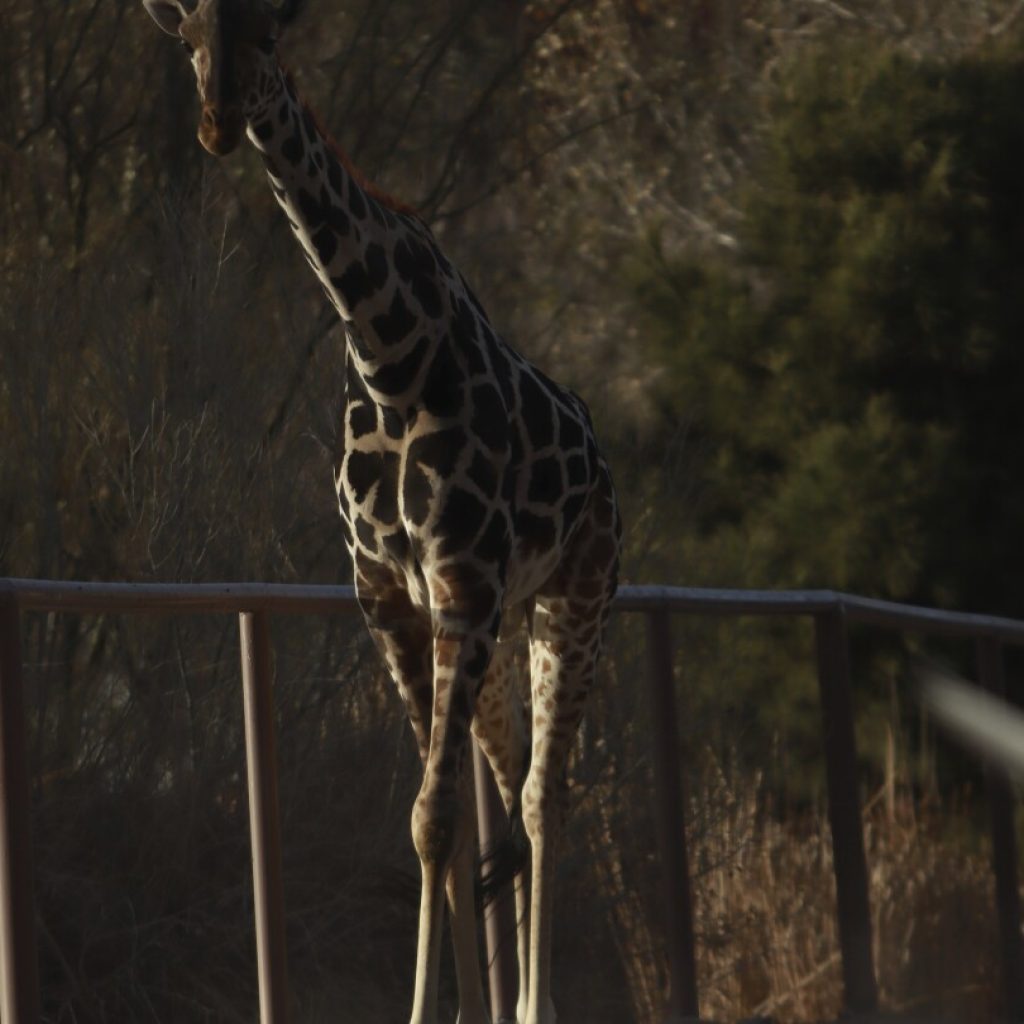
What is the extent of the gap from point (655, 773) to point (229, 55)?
8.39 feet

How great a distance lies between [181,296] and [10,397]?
2.20 ft

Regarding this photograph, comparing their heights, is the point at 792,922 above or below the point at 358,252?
below

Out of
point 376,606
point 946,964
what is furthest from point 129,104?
point 376,606

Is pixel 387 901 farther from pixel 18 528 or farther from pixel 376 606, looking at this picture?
pixel 376 606

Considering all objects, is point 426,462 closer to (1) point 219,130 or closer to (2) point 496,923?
(1) point 219,130

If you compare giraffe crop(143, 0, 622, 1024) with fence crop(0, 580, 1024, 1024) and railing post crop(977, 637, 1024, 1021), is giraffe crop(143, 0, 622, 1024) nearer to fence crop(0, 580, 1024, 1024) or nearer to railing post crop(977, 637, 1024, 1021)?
fence crop(0, 580, 1024, 1024)

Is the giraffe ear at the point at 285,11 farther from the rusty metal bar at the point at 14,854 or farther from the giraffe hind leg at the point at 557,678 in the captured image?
the giraffe hind leg at the point at 557,678

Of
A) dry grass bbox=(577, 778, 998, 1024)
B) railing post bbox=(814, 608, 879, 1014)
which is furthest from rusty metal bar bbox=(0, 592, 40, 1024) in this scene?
dry grass bbox=(577, 778, 998, 1024)

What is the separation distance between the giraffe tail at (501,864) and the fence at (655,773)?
409 mm

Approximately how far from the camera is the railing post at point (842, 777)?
636cm

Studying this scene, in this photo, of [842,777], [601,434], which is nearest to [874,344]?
[601,434]

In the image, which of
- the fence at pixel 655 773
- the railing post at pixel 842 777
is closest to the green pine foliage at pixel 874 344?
the fence at pixel 655 773

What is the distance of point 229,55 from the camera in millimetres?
3908

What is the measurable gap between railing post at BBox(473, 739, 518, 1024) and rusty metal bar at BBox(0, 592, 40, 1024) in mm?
1506
